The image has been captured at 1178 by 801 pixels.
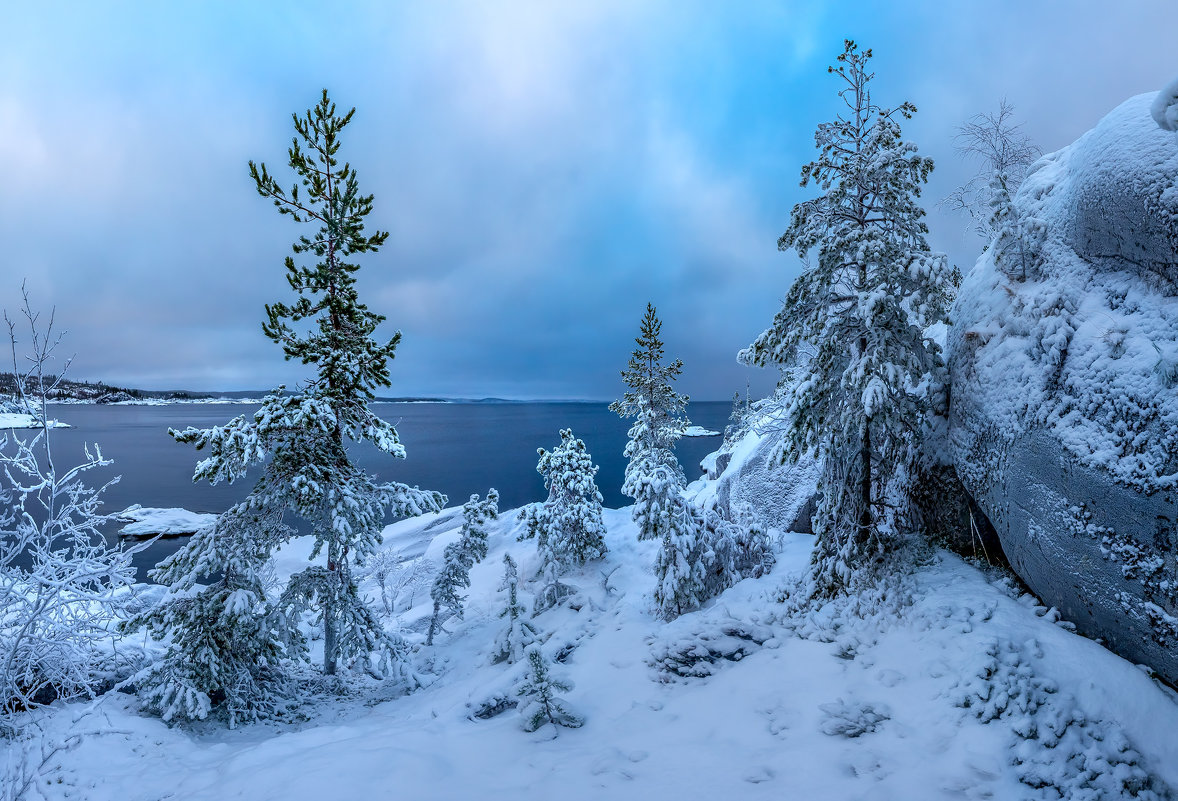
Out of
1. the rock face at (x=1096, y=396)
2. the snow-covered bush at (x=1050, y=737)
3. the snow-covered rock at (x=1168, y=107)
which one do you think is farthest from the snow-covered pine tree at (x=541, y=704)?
the snow-covered rock at (x=1168, y=107)

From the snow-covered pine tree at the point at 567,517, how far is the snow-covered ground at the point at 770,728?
29.3ft

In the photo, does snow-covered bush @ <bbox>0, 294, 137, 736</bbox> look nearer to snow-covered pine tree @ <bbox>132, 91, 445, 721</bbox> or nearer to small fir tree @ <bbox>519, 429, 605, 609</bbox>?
snow-covered pine tree @ <bbox>132, 91, 445, 721</bbox>

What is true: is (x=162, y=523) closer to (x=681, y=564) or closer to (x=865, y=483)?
(x=681, y=564)

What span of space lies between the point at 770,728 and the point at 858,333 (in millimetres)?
6811

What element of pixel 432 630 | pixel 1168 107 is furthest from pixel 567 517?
pixel 1168 107

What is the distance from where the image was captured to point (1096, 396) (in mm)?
6738

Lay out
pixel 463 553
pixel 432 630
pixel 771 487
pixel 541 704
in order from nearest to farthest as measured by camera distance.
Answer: pixel 541 704
pixel 771 487
pixel 463 553
pixel 432 630

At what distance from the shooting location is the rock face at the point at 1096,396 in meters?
6.06

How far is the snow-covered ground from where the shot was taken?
5.59 metres

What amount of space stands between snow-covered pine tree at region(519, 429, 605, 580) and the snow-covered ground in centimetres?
894

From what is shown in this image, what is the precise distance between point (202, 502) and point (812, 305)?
61.4 meters

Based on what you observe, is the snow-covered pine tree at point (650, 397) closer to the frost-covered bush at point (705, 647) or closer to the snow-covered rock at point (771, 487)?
the snow-covered rock at point (771, 487)

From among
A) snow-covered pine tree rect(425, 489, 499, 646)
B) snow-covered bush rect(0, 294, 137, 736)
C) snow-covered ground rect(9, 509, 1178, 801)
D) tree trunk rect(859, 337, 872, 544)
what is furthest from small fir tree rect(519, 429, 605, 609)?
snow-covered bush rect(0, 294, 137, 736)

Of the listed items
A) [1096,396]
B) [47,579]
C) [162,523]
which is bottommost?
[162,523]
